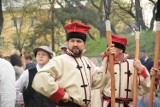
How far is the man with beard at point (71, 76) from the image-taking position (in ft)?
14.5

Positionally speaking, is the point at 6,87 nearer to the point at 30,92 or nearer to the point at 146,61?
the point at 30,92

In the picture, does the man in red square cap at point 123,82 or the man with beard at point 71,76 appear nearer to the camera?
the man with beard at point 71,76

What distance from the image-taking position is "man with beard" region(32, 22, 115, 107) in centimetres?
442

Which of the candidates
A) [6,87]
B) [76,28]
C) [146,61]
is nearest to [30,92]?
[76,28]

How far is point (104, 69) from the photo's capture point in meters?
4.86

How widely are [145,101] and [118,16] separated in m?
20.0

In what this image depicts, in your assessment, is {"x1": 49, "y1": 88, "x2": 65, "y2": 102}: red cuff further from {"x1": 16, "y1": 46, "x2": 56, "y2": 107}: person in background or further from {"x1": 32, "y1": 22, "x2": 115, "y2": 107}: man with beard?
{"x1": 16, "y1": 46, "x2": 56, "y2": 107}: person in background

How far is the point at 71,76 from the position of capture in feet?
15.0

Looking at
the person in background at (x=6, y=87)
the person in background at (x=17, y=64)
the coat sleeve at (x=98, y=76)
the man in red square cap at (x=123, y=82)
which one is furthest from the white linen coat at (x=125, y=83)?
the person in background at (x=17, y=64)

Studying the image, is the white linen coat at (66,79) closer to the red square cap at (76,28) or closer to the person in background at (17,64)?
the red square cap at (76,28)

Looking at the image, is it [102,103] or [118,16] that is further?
[118,16]

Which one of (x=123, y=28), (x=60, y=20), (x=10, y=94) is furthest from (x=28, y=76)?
(x=123, y=28)

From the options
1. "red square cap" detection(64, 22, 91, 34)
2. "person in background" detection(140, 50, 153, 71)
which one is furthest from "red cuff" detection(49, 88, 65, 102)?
"person in background" detection(140, 50, 153, 71)

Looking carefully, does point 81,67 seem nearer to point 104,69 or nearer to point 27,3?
point 104,69
